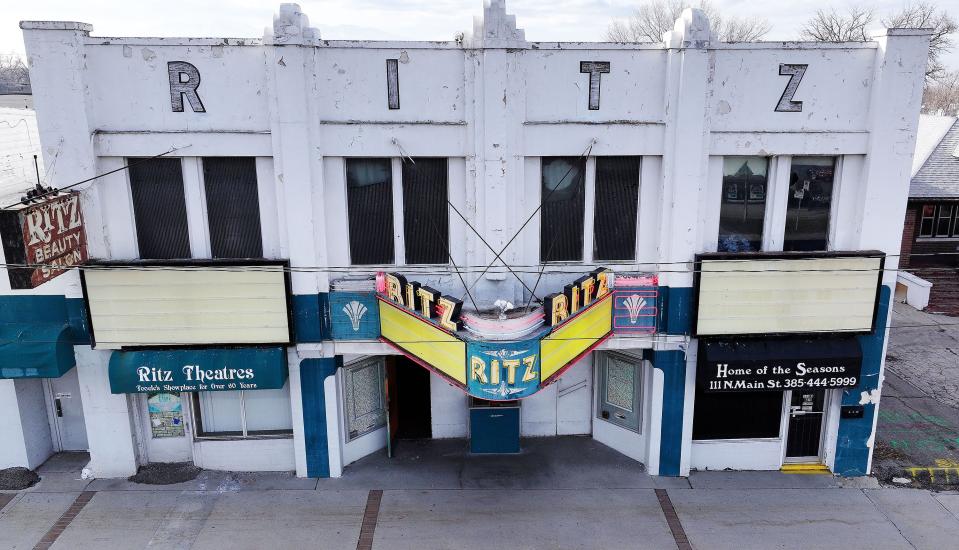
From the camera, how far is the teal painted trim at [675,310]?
14.4m

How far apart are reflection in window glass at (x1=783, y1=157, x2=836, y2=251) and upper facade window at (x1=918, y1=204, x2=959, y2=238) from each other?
54.5ft

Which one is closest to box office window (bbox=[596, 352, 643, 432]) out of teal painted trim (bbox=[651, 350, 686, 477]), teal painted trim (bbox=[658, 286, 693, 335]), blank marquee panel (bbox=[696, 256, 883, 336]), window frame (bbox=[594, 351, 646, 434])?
window frame (bbox=[594, 351, 646, 434])

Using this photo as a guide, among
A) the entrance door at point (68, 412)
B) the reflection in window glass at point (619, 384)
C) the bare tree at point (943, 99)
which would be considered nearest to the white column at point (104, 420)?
the entrance door at point (68, 412)

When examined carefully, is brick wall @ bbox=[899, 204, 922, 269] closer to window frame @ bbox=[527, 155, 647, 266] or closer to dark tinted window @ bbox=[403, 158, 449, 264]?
window frame @ bbox=[527, 155, 647, 266]

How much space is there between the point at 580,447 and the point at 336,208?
8.18 meters

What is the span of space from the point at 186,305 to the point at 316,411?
11.6 ft

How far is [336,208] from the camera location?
14188 millimetres

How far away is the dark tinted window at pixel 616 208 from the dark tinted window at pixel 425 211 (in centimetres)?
323

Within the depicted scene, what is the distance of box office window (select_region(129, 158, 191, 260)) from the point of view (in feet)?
45.9

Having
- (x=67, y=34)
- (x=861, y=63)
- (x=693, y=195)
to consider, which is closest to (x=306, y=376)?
(x=67, y=34)

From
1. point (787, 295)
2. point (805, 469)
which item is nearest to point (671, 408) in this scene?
point (787, 295)

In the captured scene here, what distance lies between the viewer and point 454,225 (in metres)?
14.5

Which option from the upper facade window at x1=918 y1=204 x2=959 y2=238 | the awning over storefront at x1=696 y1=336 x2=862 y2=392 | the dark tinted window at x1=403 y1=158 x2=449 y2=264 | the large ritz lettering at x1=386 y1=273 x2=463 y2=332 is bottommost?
the awning over storefront at x1=696 y1=336 x2=862 y2=392

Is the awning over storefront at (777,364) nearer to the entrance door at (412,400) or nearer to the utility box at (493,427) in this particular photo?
the utility box at (493,427)
